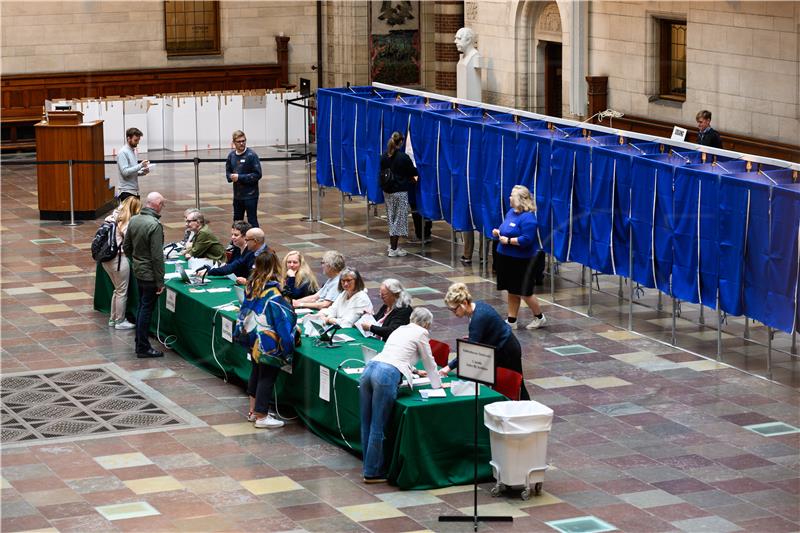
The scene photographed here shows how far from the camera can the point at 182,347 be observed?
48.1ft

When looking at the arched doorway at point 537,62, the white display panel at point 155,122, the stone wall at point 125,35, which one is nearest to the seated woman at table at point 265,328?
the arched doorway at point 537,62

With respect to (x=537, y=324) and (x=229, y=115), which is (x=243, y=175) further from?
(x=229, y=115)

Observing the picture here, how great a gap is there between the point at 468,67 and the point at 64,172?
9.11 m

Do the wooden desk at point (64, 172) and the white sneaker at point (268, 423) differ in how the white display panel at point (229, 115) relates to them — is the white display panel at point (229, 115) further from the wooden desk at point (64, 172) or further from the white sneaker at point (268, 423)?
the white sneaker at point (268, 423)

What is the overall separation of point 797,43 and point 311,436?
10.5 metres

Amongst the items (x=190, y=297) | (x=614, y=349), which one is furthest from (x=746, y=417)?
(x=190, y=297)

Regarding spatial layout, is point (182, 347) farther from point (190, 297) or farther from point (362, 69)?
point (362, 69)

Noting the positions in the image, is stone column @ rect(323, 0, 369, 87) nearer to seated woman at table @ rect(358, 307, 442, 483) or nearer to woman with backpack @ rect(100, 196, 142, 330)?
woman with backpack @ rect(100, 196, 142, 330)

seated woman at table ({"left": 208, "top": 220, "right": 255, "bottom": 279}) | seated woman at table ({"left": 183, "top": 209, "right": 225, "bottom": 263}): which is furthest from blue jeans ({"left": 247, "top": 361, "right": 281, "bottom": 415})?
seated woman at table ({"left": 183, "top": 209, "right": 225, "bottom": 263})

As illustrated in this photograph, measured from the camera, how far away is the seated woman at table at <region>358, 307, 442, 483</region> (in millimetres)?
10742

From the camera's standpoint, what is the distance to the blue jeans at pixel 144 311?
14398 mm

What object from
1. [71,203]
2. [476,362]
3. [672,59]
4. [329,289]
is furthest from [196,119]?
[476,362]

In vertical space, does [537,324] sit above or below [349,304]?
below

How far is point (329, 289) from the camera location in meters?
13.7
